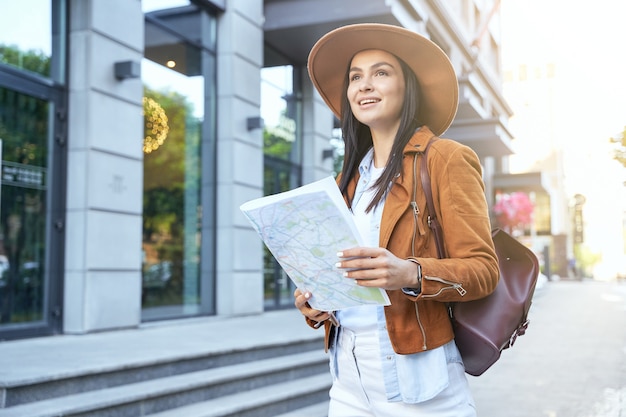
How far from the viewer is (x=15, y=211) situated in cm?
748

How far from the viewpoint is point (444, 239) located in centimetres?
176

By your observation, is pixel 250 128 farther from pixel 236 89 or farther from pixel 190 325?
pixel 190 325

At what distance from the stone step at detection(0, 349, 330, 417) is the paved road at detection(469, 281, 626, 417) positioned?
5.32 ft

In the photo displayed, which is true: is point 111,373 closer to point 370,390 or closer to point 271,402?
point 271,402

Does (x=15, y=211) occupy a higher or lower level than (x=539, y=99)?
lower

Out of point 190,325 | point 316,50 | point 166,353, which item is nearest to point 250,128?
point 190,325

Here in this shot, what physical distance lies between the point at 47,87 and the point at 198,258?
3.68m

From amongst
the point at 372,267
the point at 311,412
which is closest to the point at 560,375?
the point at 311,412

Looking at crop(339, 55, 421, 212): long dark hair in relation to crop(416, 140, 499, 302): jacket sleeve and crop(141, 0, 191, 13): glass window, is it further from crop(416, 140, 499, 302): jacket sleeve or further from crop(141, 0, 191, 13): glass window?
crop(141, 0, 191, 13): glass window

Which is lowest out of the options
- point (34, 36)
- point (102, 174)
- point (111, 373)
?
point (111, 373)

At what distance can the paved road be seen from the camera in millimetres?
6176

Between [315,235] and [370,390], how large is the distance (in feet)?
1.71

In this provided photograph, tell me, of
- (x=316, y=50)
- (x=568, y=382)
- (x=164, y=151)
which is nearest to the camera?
(x=316, y=50)

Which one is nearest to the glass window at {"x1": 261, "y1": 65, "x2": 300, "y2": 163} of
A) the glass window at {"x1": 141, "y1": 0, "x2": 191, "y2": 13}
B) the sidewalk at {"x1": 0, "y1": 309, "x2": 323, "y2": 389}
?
the glass window at {"x1": 141, "y1": 0, "x2": 191, "y2": 13}
